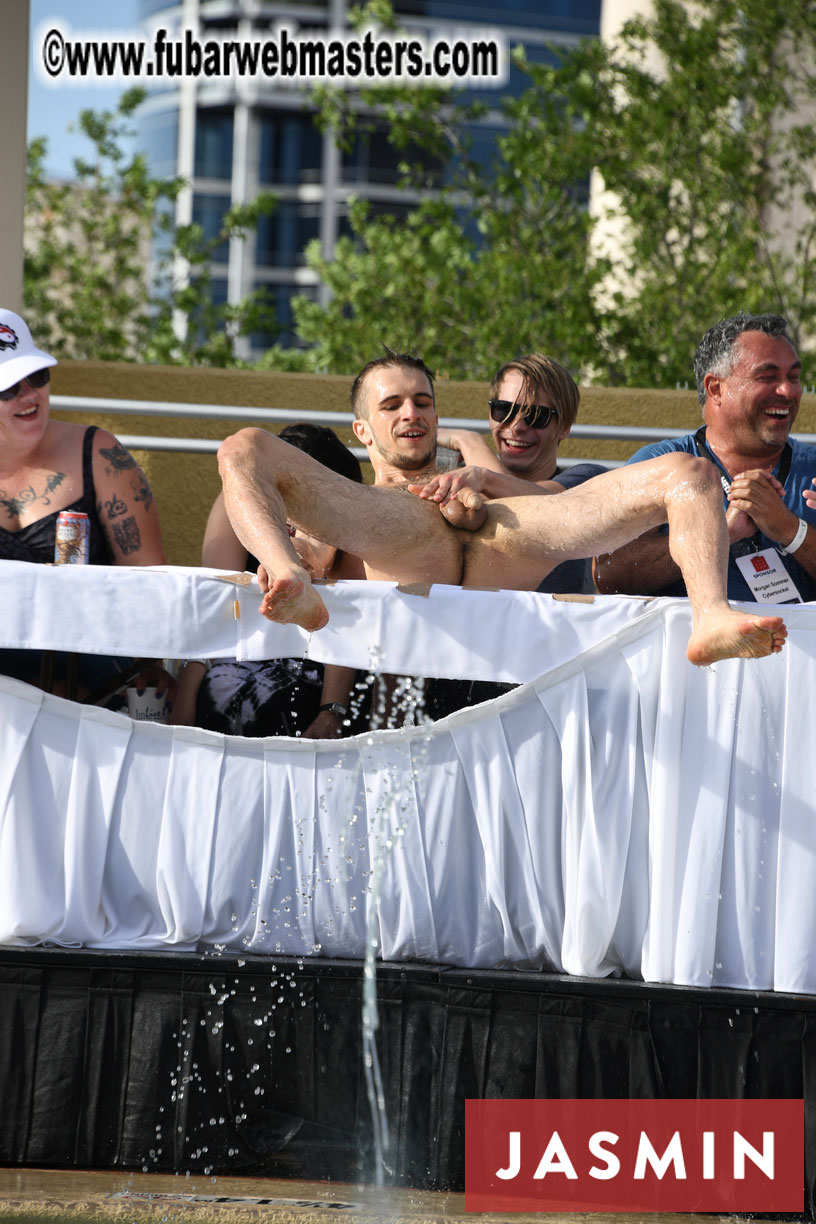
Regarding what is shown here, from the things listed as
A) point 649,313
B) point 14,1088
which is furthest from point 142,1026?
point 649,313

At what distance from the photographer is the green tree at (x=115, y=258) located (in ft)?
32.4

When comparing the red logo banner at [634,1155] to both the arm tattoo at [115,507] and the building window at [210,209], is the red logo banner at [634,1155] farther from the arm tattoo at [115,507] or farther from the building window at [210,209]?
the building window at [210,209]

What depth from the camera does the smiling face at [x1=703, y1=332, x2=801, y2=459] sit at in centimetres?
343

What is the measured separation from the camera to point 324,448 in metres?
3.81

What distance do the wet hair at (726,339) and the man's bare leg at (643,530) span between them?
0.79 metres

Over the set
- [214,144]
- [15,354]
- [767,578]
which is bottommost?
[767,578]

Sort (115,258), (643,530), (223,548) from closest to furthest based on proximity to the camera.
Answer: (643,530), (223,548), (115,258)

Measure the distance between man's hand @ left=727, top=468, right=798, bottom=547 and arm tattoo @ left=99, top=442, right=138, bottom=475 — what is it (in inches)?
60.4

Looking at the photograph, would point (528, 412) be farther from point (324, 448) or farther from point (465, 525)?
point (465, 525)

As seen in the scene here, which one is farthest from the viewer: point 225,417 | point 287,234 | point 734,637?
point 287,234

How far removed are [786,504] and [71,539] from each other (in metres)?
1.73

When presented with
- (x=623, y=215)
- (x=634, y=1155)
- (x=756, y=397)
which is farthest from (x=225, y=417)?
(x=623, y=215)

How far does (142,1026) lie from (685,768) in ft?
3.73

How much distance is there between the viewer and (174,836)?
105 inches
